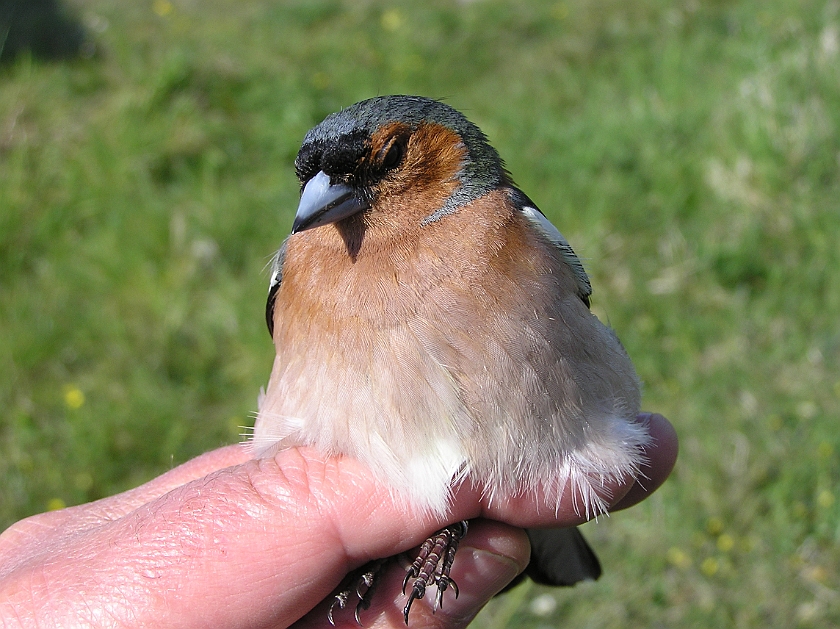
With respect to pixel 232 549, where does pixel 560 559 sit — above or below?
below

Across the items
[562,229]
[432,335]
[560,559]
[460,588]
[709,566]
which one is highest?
[432,335]

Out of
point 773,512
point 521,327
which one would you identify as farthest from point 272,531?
point 773,512

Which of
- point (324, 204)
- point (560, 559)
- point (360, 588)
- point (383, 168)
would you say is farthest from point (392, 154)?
point (560, 559)

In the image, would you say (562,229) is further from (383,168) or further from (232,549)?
(232,549)

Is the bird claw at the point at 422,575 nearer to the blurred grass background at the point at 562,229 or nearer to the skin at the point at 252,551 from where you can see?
the skin at the point at 252,551

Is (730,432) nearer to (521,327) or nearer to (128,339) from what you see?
(521,327)

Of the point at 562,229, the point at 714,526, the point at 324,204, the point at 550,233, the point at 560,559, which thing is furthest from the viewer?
the point at 562,229
